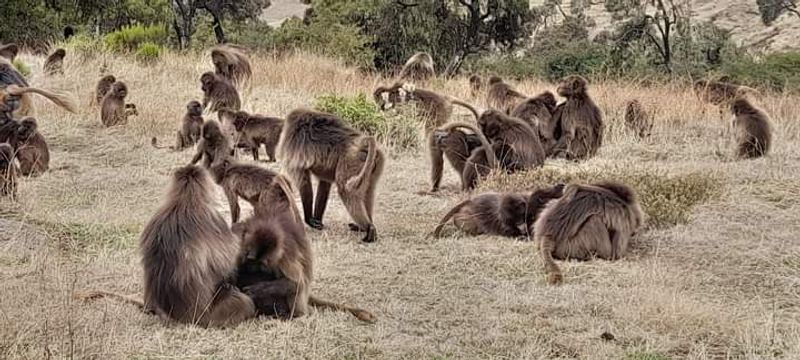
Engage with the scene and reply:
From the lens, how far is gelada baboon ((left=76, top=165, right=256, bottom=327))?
18.3 ft

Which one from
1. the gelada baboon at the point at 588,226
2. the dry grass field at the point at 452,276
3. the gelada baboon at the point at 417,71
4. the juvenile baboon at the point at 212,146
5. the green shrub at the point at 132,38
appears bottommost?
the dry grass field at the point at 452,276

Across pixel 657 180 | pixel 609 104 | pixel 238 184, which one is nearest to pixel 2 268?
pixel 238 184

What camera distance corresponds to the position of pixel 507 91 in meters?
14.4

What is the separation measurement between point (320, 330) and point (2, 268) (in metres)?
2.83

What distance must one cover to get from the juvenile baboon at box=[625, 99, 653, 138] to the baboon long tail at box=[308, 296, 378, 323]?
9.10 meters

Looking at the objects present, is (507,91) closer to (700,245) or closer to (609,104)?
(609,104)

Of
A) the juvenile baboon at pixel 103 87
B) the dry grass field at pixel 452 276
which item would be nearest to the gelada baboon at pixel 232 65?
the juvenile baboon at pixel 103 87

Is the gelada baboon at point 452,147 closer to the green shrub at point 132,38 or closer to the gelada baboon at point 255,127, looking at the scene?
the gelada baboon at point 255,127

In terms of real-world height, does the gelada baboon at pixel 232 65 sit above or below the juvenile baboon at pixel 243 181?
above

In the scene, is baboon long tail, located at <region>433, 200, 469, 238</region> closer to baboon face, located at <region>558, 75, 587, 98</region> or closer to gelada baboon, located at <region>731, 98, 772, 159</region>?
baboon face, located at <region>558, 75, 587, 98</region>

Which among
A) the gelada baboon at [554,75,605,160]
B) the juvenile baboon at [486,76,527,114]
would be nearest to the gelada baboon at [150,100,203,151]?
the juvenile baboon at [486,76,527,114]

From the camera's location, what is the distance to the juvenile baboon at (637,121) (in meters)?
14.3

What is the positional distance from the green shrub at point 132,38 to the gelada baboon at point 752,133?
532 inches

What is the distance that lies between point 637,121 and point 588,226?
7109 millimetres
